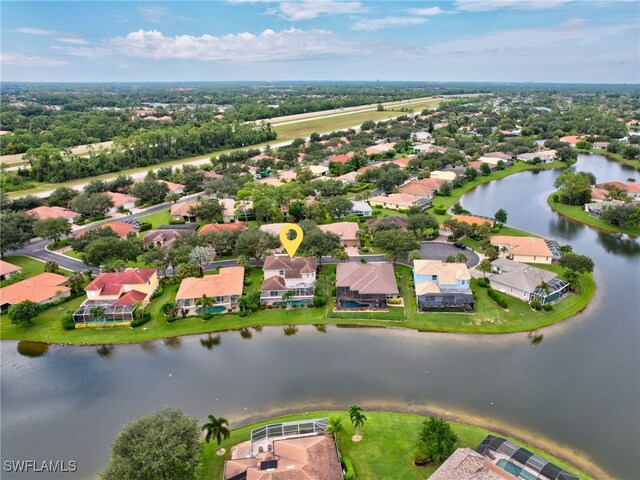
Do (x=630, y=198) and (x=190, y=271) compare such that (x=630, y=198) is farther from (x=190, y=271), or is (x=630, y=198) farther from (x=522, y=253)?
(x=190, y=271)

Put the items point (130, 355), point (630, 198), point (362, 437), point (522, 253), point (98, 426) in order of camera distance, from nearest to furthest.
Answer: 1. point (362, 437)
2. point (98, 426)
3. point (130, 355)
4. point (522, 253)
5. point (630, 198)

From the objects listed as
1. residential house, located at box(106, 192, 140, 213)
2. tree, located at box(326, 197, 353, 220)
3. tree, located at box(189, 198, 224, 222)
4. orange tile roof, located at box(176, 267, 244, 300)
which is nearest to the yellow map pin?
orange tile roof, located at box(176, 267, 244, 300)

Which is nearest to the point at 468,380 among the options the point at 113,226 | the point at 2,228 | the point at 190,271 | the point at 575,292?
the point at 575,292

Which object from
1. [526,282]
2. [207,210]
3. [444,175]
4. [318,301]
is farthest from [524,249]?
[207,210]

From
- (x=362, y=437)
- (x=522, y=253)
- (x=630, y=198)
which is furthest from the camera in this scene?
(x=630, y=198)

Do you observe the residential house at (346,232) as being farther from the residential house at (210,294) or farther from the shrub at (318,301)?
the residential house at (210,294)

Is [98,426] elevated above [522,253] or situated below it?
below
